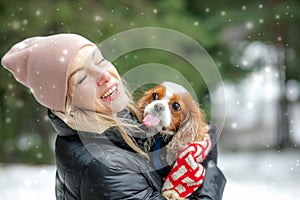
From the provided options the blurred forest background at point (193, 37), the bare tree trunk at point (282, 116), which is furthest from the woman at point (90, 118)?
the bare tree trunk at point (282, 116)

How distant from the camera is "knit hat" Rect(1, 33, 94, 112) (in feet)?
3.52

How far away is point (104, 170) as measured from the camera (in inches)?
41.9

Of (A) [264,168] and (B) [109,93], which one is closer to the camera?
(B) [109,93]

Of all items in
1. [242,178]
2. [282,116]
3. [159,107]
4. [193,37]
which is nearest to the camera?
[159,107]

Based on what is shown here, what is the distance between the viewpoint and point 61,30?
3.52 metres

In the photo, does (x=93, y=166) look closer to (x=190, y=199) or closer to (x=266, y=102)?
(x=190, y=199)

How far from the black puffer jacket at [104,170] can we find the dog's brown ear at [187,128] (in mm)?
76

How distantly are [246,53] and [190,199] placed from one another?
3500 millimetres

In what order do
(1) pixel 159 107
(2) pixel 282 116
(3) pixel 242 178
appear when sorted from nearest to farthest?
1. (1) pixel 159 107
2. (3) pixel 242 178
3. (2) pixel 282 116

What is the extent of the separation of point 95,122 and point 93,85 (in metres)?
0.07

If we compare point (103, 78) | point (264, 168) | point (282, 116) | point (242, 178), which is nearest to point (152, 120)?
point (103, 78)

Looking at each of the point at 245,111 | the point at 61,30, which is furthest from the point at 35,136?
the point at 245,111

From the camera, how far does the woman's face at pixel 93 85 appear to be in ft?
3.54

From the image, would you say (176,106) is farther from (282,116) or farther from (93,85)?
(282,116)
